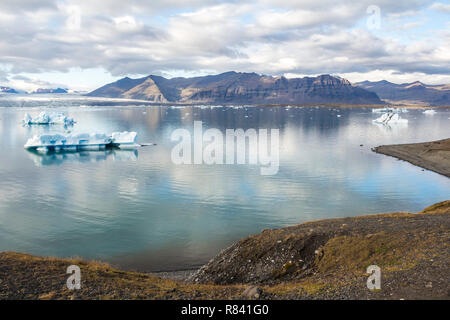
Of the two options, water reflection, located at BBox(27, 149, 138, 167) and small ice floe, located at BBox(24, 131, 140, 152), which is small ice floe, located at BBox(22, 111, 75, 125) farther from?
water reflection, located at BBox(27, 149, 138, 167)

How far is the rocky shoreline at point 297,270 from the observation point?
9227 mm

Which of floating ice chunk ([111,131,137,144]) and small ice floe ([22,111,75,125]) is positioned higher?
small ice floe ([22,111,75,125])

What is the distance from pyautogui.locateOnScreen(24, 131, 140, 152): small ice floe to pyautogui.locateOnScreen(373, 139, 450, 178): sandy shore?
3860 centimetres

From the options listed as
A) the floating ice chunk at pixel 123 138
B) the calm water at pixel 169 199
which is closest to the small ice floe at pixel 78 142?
the floating ice chunk at pixel 123 138

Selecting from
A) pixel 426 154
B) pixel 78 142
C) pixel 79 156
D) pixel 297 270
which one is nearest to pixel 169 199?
pixel 297 270

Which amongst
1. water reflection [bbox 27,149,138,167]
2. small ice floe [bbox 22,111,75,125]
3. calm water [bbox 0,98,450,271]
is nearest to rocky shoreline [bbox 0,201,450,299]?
calm water [bbox 0,98,450,271]

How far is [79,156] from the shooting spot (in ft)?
153

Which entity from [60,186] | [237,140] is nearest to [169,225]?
[60,186]

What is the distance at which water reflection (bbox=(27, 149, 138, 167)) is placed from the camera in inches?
1694

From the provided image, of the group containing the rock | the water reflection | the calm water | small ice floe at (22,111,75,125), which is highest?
small ice floe at (22,111,75,125)

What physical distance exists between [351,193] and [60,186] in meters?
26.0

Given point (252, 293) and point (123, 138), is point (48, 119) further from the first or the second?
point (252, 293)

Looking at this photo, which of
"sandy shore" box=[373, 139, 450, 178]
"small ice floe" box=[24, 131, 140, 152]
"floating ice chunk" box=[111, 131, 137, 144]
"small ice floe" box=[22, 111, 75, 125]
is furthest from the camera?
"small ice floe" box=[22, 111, 75, 125]
